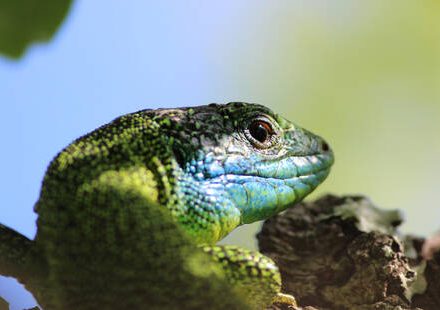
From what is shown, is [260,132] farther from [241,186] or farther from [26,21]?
[26,21]

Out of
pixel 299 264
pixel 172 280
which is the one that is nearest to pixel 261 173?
pixel 299 264

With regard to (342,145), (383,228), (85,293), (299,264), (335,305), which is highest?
(342,145)

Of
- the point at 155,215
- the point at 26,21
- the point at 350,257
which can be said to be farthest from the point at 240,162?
the point at 26,21

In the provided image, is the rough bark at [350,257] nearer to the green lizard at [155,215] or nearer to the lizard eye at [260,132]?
the green lizard at [155,215]

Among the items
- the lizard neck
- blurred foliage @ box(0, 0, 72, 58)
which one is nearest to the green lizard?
the lizard neck

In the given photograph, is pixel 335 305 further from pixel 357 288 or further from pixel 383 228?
pixel 383 228

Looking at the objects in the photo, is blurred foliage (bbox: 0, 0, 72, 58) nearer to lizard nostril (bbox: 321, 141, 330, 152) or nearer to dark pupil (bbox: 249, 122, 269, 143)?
dark pupil (bbox: 249, 122, 269, 143)
